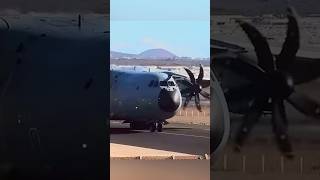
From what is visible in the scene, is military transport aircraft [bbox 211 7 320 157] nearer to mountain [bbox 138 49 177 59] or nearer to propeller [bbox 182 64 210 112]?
propeller [bbox 182 64 210 112]

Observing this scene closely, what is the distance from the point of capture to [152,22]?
576 centimetres

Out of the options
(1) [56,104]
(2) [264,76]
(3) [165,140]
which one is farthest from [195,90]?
(1) [56,104]

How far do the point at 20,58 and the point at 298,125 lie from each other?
3.24m

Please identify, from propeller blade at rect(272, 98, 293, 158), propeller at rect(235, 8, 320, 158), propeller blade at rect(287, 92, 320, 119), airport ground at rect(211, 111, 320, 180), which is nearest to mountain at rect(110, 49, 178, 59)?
propeller at rect(235, 8, 320, 158)

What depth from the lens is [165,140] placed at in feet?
19.0

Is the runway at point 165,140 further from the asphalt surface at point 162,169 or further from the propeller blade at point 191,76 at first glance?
the propeller blade at point 191,76

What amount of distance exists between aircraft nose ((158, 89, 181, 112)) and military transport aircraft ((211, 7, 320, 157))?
0.54 m

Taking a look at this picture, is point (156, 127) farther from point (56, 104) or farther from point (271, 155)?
point (271, 155)

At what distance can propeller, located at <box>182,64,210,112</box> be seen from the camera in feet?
18.6

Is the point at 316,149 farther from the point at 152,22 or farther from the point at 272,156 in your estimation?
the point at 152,22

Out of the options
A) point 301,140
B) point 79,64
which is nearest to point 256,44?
point 301,140

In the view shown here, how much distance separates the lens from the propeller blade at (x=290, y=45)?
5.68 m

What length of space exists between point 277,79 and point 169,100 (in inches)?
49.0

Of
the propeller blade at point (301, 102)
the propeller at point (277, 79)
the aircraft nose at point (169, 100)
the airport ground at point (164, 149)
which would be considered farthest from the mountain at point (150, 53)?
the propeller blade at point (301, 102)
